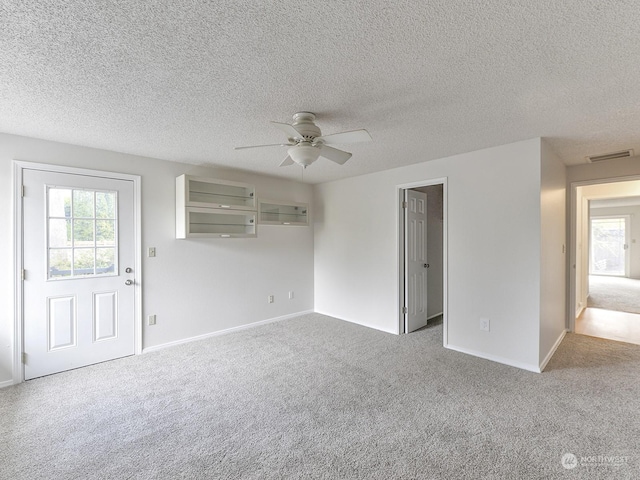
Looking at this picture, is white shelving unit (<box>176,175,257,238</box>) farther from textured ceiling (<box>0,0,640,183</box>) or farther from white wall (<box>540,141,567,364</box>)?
white wall (<box>540,141,567,364</box>)

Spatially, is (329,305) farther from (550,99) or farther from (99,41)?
(99,41)

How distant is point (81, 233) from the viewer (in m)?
3.22

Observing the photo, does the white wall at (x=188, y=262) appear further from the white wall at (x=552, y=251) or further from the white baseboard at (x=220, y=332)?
the white wall at (x=552, y=251)

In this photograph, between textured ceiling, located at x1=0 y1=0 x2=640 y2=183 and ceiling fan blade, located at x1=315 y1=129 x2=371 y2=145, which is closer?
textured ceiling, located at x1=0 y1=0 x2=640 y2=183

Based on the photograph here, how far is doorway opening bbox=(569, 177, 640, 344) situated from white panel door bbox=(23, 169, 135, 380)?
5875 mm

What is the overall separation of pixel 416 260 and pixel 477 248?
114 centimetres

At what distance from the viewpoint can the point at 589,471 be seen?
1.76 m

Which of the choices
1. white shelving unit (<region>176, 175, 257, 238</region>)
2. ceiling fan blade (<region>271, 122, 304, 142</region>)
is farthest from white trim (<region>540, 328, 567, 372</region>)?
white shelving unit (<region>176, 175, 257, 238</region>)

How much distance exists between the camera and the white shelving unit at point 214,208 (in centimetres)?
372

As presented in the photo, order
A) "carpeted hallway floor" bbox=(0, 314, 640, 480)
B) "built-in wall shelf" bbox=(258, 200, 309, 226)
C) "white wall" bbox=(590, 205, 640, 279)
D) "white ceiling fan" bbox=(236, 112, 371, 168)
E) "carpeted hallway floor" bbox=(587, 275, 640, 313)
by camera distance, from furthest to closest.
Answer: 1. "white wall" bbox=(590, 205, 640, 279)
2. "carpeted hallway floor" bbox=(587, 275, 640, 313)
3. "built-in wall shelf" bbox=(258, 200, 309, 226)
4. "white ceiling fan" bbox=(236, 112, 371, 168)
5. "carpeted hallway floor" bbox=(0, 314, 640, 480)

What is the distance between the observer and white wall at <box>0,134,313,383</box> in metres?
2.84

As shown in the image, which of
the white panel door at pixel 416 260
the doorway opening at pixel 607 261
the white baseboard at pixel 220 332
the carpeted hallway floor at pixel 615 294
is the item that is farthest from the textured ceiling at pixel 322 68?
the carpeted hallway floor at pixel 615 294

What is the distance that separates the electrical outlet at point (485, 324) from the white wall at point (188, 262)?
9.38ft

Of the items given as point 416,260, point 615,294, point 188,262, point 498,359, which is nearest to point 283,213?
point 188,262
